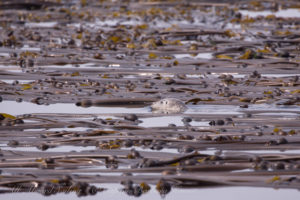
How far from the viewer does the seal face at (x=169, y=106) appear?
5715 mm

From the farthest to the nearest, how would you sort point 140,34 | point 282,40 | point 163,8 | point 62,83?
point 163,8 < point 140,34 < point 282,40 < point 62,83

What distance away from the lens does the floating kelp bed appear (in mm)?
3744

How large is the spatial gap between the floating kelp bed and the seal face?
6 cm

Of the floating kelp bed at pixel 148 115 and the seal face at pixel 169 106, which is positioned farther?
the seal face at pixel 169 106

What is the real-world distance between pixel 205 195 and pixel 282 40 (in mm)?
7171

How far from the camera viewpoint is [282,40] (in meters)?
10.4

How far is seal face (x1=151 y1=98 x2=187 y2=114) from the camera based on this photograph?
5.71 metres

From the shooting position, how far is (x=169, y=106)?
576 cm

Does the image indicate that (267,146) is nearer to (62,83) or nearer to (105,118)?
(105,118)

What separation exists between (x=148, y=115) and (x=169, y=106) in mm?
381

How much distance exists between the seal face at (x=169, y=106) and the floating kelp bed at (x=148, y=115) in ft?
0.18

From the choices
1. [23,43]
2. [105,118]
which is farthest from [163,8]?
[105,118]

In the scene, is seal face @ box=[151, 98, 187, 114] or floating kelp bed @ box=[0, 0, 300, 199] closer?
floating kelp bed @ box=[0, 0, 300, 199]

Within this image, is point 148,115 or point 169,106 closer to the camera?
point 148,115
